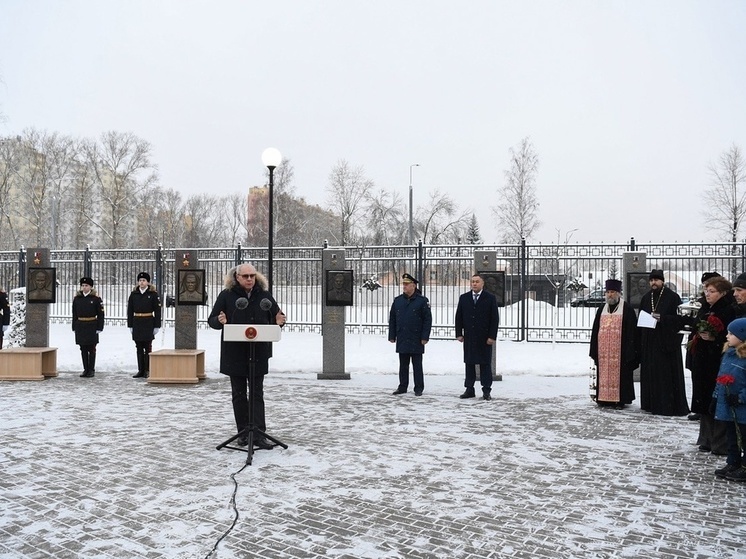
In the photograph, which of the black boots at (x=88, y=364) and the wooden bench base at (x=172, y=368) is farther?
the black boots at (x=88, y=364)

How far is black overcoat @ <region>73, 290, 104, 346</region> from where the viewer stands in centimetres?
1226

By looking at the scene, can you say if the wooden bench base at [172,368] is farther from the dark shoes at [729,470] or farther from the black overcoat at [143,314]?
the dark shoes at [729,470]

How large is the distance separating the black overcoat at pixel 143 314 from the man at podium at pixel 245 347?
5.83m

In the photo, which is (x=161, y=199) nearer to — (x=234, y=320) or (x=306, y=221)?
(x=306, y=221)

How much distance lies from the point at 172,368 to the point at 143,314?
1.49 metres

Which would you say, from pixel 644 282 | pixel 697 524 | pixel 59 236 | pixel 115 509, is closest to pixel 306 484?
pixel 115 509

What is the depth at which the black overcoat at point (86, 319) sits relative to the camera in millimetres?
12258

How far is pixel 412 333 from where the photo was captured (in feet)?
34.2

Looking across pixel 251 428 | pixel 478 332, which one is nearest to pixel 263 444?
pixel 251 428

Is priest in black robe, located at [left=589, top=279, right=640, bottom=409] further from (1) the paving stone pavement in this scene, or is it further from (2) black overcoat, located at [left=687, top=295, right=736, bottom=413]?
(2) black overcoat, located at [left=687, top=295, right=736, bottom=413]

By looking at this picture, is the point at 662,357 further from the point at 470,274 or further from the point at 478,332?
the point at 470,274

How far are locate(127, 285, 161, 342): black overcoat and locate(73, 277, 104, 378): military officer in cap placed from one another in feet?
2.39

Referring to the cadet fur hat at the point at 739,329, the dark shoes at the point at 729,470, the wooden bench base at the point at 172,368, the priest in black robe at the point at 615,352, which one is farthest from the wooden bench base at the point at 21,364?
the cadet fur hat at the point at 739,329

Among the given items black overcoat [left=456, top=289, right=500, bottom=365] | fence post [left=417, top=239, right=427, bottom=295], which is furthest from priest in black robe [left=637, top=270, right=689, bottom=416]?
fence post [left=417, top=239, right=427, bottom=295]
